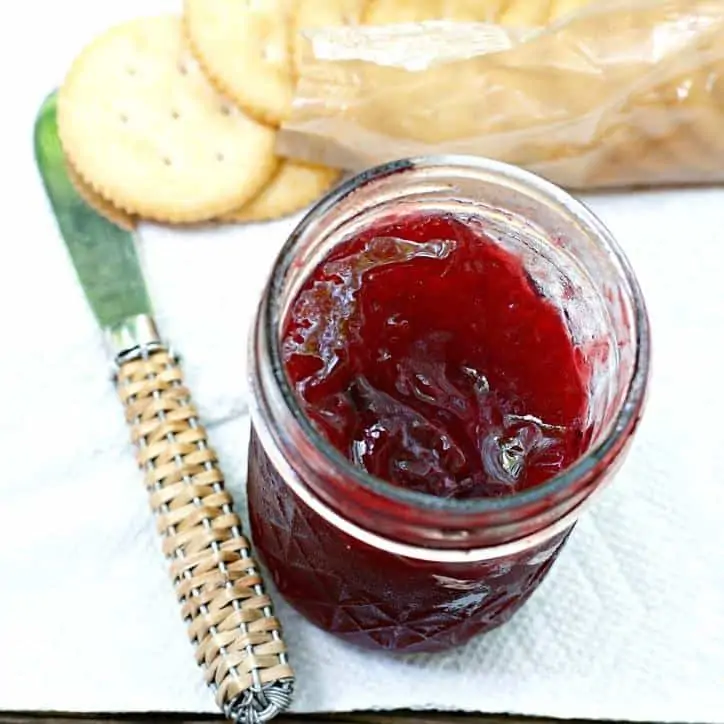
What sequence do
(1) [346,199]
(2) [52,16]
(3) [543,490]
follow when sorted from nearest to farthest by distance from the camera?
(3) [543,490] < (1) [346,199] < (2) [52,16]

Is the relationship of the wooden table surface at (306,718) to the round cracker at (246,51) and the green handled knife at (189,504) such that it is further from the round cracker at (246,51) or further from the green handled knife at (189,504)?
the round cracker at (246,51)

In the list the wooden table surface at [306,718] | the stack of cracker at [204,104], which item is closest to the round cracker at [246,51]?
the stack of cracker at [204,104]

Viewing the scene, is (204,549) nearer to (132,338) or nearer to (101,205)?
(132,338)

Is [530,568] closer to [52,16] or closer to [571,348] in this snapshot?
[571,348]

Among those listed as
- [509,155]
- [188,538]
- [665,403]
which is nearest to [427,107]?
[509,155]

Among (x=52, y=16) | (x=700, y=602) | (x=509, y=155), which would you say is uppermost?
(x=52, y=16)

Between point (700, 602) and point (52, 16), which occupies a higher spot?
point (52, 16)

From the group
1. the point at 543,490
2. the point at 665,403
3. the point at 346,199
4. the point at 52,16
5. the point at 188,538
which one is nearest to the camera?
the point at 543,490
